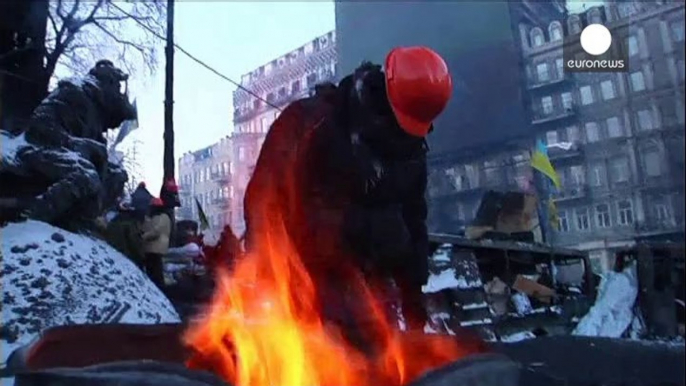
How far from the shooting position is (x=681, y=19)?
0.59 m

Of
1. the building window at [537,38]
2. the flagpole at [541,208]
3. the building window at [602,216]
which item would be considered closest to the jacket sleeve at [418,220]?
the building window at [602,216]

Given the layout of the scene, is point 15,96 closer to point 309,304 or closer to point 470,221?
point 309,304

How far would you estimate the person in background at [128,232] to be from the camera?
7.76ft

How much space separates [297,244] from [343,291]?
171 millimetres

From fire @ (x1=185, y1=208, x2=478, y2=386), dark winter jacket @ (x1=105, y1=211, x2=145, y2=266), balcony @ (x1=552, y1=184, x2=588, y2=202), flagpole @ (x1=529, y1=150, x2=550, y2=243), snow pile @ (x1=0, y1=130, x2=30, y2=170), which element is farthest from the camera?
flagpole @ (x1=529, y1=150, x2=550, y2=243)

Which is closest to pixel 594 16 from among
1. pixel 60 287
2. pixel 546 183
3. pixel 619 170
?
pixel 619 170

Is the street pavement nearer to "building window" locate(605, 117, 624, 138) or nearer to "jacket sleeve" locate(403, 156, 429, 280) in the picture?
"jacket sleeve" locate(403, 156, 429, 280)

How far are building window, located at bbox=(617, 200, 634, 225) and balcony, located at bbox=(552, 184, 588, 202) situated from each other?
80 cm

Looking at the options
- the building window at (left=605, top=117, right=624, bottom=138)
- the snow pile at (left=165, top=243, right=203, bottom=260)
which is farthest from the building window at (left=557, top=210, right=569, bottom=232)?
the snow pile at (left=165, top=243, right=203, bottom=260)

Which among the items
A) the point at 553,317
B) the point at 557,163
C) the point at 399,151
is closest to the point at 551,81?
the point at 557,163

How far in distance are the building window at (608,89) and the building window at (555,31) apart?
433 mm

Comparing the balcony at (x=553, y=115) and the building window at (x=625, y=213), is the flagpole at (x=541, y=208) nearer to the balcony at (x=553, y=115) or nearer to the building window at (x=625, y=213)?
the balcony at (x=553, y=115)

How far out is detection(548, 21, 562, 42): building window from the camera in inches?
103

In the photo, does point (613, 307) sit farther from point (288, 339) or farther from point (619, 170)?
point (288, 339)
